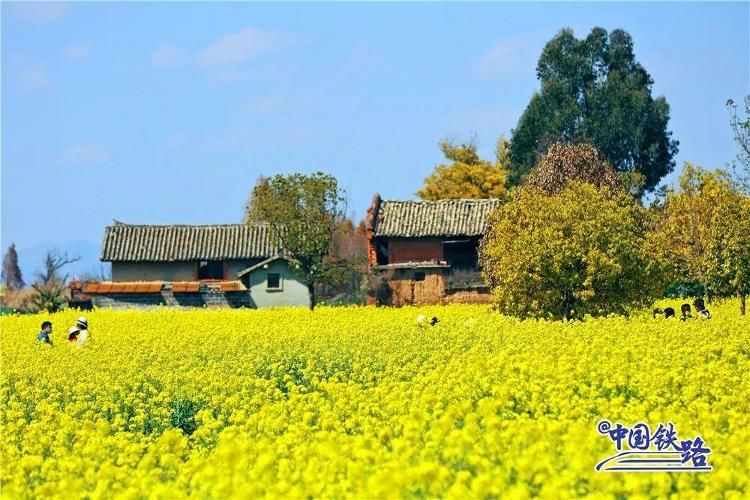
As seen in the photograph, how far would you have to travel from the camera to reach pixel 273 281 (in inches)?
2356

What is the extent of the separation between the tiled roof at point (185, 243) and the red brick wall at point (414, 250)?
571 cm

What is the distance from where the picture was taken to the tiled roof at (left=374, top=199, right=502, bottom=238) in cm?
6012

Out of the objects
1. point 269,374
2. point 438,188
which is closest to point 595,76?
point 438,188

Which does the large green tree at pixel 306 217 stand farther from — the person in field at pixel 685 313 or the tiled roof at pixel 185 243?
the person in field at pixel 685 313

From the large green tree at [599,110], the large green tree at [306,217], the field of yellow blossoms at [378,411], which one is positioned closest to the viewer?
the field of yellow blossoms at [378,411]

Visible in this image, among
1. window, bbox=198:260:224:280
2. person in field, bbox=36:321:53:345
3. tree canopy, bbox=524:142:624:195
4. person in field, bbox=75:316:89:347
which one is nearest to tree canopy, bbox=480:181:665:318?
tree canopy, bbox=524:142:624:195

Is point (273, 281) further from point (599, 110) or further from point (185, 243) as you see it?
point (599, 110)

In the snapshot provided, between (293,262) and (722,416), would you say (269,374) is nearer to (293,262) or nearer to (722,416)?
(722,416)

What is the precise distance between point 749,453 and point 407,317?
102ft

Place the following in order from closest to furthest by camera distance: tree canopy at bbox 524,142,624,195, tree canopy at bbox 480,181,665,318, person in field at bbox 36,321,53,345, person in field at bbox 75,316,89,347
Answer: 1. person in field at bbox 75,316,89,347
2. person in field at bbox 36,321,53,345
3. tree canopy at bbox 480,181,665,318
4. tree canopy at bbox 524,142,624,195

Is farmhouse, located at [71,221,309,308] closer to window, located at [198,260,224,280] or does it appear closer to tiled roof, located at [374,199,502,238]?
window, located at [198,260,224,280]

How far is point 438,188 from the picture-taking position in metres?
78.4

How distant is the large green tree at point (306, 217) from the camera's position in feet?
182

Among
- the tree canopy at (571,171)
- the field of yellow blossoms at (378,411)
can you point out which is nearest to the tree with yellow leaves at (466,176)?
the tree canopy at (571,171)
